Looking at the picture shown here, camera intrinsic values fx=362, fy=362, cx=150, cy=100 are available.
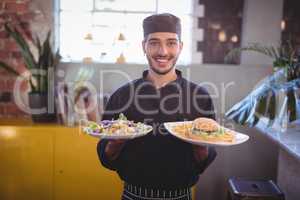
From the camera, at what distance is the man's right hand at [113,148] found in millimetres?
1496

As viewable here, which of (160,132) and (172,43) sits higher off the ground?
(172,43)

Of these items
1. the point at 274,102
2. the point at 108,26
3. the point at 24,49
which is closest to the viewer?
the point at 274,102

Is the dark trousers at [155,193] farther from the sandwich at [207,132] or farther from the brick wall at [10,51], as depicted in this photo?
the brick wall at [10,51]

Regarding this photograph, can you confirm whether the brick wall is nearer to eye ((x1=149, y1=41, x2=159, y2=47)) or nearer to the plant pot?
the plant pot

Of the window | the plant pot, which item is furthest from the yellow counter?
the window

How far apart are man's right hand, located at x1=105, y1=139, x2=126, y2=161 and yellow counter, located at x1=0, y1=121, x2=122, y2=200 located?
999mm

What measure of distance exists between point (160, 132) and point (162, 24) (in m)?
0.45

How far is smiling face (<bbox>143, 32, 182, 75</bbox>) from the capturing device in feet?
4.84

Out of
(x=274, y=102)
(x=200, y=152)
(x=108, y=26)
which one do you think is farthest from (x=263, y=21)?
(x=200, y=152)

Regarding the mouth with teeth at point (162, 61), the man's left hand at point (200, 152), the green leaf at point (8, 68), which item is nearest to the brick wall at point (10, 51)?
the green leaf at point (8, 68)

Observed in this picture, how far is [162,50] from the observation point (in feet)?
4.83

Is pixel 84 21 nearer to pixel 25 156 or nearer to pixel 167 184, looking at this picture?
pixel 25 156

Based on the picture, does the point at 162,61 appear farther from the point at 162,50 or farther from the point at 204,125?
the point at 204,125

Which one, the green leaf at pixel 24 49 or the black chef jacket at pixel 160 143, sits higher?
the green leaf at pixel 24 49
